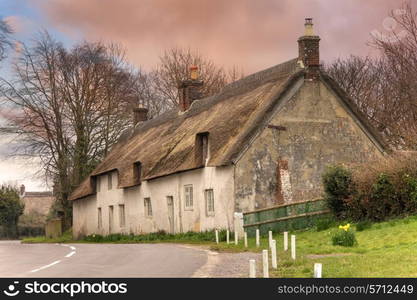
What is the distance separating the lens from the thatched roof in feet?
106

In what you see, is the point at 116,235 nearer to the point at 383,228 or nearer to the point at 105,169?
the point at 105,169

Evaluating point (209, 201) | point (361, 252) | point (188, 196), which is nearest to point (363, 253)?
point (361, 252)

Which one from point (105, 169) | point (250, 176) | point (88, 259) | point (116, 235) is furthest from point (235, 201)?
point (105, 169)

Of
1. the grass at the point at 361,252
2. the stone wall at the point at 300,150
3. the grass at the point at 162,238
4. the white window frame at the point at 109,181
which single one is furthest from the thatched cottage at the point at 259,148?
the white window frame at the point at 109,181

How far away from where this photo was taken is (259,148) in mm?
31938

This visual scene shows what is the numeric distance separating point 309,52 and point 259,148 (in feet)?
17.8

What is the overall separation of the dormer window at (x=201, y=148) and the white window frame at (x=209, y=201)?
4.42 feet

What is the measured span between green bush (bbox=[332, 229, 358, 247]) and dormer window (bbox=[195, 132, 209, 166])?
13.4 meters

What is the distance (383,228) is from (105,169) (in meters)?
27.7

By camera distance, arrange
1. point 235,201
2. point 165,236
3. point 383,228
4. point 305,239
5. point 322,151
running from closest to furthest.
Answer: point 383,228
point 305,239
point 235,201
point 322,151
point 165,236

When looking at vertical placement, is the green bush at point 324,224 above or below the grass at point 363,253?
above

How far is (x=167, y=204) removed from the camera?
3734 cm

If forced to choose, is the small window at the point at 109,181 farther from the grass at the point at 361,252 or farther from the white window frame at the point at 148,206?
the grass at the point at 361,252

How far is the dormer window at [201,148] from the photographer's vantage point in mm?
33594
